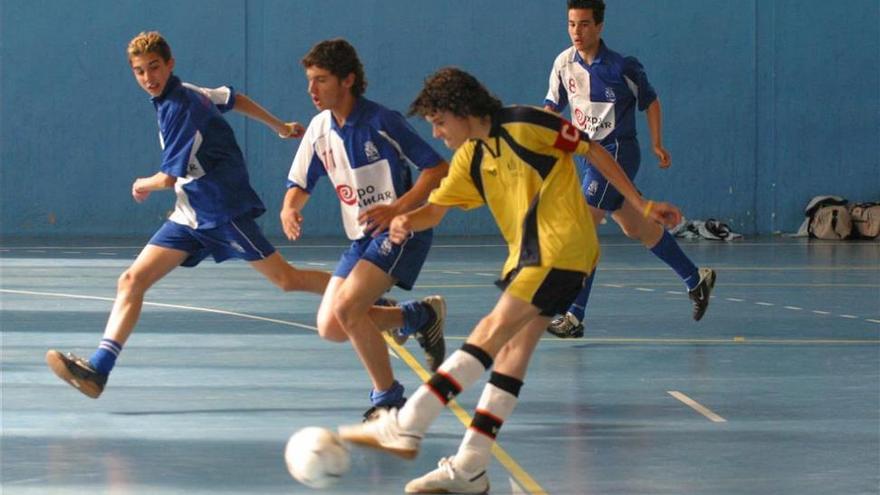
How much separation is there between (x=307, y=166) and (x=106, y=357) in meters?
1.27

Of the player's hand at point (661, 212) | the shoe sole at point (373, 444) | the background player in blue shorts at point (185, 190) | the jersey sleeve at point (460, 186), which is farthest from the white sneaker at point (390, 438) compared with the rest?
the background player in blue shorts at point (185, 190)

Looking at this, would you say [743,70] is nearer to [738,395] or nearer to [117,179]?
[117,179]

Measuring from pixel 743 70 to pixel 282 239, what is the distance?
598 cm

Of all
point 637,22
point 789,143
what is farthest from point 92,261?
point 789,143

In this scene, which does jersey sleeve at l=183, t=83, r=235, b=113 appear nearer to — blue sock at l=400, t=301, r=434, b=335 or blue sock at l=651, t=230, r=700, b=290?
blue sock at l=400, t=301, r=434, b=335

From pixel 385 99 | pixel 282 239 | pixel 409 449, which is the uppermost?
pixel 409 449

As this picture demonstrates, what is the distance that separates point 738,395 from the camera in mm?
7223

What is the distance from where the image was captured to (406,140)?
633 centimetres

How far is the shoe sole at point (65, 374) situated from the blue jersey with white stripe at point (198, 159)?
867mm

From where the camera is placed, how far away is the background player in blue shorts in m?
6.92

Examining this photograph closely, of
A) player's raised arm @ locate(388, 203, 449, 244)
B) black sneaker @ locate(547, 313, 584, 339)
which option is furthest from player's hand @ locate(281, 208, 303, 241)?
black sneaker @ locate(547, 313, 584, 339)

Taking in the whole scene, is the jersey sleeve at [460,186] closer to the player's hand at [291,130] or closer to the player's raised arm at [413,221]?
the player's raised arm at [413,221]

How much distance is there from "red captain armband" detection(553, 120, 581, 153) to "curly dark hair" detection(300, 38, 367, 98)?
126 centimetres

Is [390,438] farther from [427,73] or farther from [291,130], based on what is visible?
[427,73]
